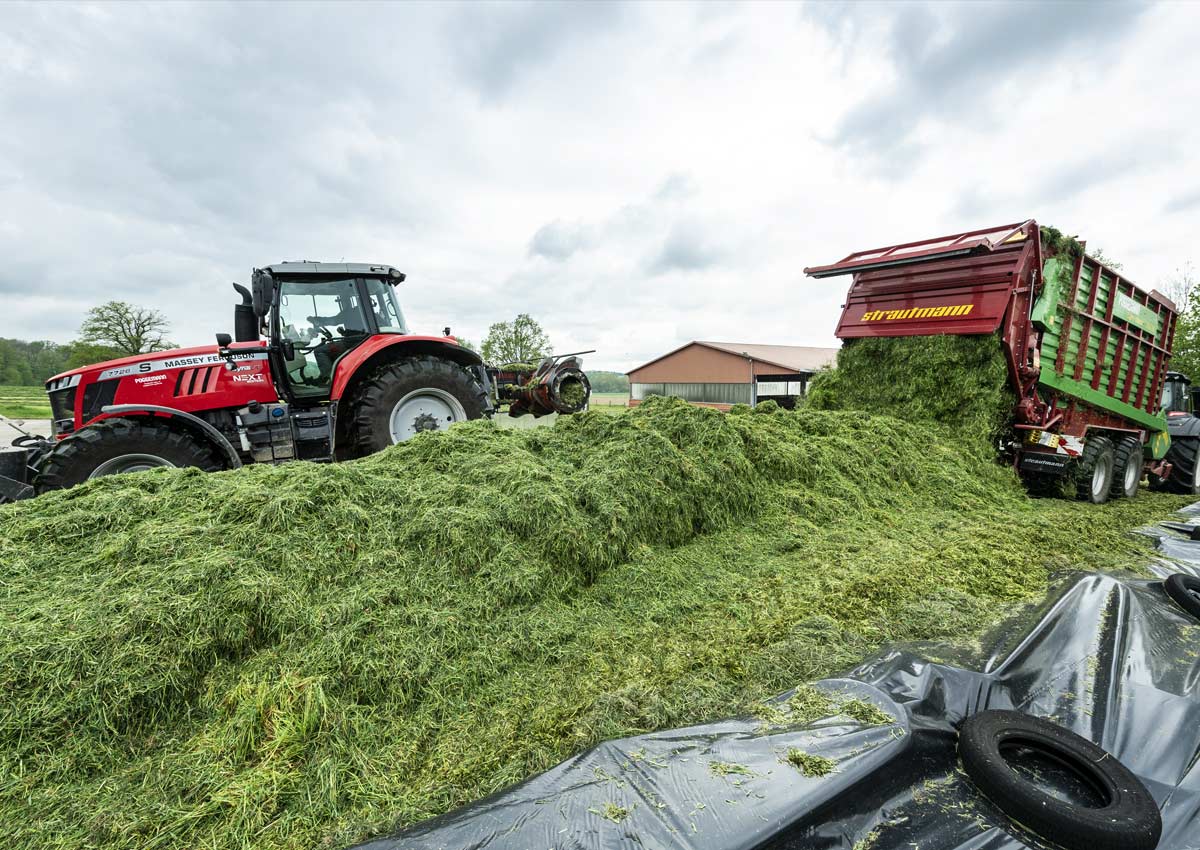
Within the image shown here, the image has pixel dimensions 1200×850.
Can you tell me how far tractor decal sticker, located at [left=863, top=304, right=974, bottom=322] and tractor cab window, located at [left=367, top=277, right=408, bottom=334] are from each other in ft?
19.5

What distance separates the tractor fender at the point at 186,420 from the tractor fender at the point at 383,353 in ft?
3.44

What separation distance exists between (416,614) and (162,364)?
4.43m

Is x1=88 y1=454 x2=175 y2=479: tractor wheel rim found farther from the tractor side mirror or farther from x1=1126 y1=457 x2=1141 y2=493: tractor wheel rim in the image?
x1=1126 y1=457 x2=1141 y2=493: tractor wheel rim

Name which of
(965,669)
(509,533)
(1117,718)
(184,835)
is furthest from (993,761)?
(184,835)

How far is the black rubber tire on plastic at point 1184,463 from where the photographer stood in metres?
7.94

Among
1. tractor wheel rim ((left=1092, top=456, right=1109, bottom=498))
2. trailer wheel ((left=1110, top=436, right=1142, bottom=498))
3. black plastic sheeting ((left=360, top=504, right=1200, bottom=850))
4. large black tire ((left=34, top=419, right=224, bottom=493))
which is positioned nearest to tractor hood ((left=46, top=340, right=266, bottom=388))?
large black tire ((left=34, top=419, right=224, bottom=493))

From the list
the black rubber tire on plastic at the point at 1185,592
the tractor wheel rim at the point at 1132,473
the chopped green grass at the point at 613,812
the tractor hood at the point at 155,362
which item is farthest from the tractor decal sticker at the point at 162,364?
the tractor wheel rim at the point at 1132,473

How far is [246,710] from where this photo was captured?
194 centimetres

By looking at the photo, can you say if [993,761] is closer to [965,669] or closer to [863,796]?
Answer: [863,796]

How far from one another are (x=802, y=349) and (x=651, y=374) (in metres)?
11.1

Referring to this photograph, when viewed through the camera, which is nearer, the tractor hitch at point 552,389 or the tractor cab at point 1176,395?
the tractor cab at point 1176,395

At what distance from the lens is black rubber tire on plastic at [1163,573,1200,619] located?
2.88 metres

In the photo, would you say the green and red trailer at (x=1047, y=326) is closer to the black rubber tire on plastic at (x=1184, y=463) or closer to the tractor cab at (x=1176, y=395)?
the tractor cab at (x=1176, y=395)

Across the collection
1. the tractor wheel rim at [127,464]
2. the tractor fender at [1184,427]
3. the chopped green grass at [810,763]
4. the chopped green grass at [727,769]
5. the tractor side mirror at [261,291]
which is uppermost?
the tractor side mirror at [261,291]
